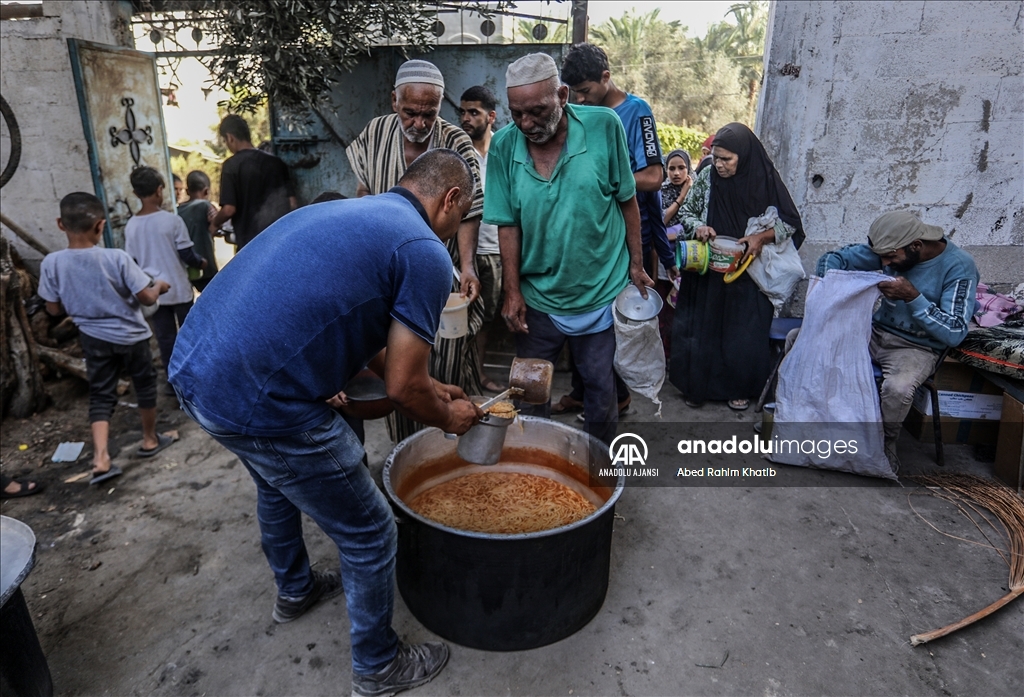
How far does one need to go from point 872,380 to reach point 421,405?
9.29 feet

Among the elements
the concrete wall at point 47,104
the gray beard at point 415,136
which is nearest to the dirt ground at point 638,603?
the gray beard at point 415,136

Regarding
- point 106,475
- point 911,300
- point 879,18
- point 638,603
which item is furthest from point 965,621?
point 106,475

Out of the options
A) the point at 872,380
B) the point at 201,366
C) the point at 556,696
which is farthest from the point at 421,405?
the point at 872,380

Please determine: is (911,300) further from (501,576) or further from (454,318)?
(501,576)

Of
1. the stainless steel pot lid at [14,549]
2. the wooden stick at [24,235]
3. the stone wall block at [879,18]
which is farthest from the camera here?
the wooden stick at [24,235]

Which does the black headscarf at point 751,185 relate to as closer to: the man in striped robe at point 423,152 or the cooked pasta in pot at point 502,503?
the man in striped robe at point 423,152

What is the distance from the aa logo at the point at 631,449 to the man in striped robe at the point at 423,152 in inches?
40.8

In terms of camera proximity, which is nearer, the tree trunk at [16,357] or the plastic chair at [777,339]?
the plastic chair at [777,339]

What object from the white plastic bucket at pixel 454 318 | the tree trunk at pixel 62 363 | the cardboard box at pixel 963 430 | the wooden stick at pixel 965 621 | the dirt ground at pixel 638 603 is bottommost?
the dirt ground at pixel 638 603

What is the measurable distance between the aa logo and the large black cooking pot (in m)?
1.09

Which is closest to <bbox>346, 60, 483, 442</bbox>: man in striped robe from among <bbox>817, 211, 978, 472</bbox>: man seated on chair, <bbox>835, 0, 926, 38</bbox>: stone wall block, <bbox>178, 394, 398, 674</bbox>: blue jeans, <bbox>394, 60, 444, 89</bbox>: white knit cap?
<bbox>394, 60, 444, 89</bbox>: white knit cap

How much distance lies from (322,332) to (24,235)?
4912mm

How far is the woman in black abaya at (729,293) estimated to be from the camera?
4.26 m

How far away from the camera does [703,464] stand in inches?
156
